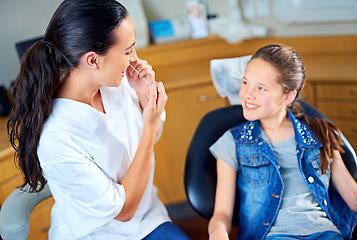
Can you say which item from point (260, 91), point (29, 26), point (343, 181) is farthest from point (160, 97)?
point (29, 26)

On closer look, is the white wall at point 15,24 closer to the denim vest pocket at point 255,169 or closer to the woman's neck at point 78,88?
the woman's neck at point 78,88

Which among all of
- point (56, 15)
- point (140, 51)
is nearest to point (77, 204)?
point (56, 15)

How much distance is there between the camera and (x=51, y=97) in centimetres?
148

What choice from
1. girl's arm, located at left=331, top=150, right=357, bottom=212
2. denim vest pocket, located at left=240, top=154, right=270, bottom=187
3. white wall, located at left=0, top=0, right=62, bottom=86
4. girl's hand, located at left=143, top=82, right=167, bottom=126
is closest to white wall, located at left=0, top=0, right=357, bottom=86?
white wall, located at left=0, top=0, right=62, bottom=86

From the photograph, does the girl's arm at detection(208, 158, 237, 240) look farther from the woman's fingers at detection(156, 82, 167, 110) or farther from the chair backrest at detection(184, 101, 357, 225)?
the woman's fingers at detection(156, 82, 167, 110)

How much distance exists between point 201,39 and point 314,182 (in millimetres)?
1605

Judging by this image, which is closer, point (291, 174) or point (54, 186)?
point (54, 186)

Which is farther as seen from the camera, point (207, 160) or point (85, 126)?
point (207, 160)

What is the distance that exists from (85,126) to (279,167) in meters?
0.68

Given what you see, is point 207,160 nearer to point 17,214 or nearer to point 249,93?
point 249,93

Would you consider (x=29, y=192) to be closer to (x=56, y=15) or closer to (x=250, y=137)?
(x=56, y=15)

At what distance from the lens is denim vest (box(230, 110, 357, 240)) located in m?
1.62

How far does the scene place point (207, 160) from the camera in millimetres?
1780

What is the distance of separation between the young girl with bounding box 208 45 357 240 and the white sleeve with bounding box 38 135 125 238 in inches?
14.7
